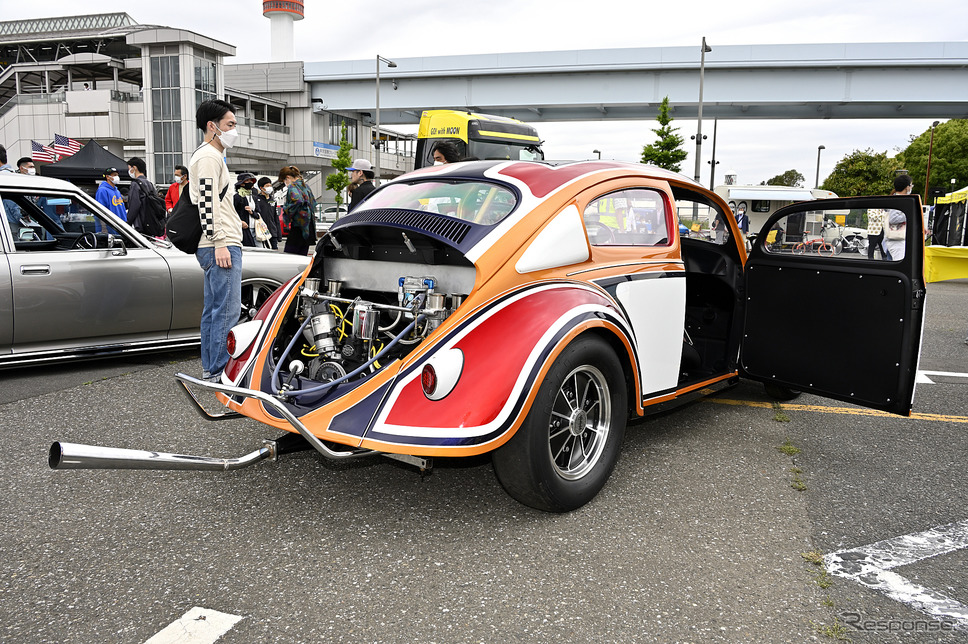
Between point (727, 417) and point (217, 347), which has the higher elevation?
point (217, 347)

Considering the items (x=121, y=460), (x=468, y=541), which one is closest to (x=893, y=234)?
(x=468, y=541)

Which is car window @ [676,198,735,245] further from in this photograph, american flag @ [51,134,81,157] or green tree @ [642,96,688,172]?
green tree @ [642,96,688,172]

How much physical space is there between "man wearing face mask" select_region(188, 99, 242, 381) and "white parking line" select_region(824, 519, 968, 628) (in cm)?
407

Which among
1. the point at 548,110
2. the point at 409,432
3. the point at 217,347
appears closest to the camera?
the point at 409,432

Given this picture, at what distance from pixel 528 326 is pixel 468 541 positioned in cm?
96

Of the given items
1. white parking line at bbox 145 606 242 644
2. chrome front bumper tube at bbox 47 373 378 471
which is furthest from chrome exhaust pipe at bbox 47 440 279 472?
white parking line at bbox 145 606 242 644

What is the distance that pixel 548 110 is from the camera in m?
37.0

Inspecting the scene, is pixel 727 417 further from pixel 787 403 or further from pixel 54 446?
pixel 54 446

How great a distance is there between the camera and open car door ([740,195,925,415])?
12.7 ft

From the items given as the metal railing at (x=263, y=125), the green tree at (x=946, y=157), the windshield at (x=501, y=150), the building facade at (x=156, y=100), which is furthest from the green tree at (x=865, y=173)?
the windshield at (x=501, y=150)

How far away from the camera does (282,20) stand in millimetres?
67875

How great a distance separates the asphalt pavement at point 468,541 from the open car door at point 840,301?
0.54 feet

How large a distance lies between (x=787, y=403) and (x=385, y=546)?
3.65 meters

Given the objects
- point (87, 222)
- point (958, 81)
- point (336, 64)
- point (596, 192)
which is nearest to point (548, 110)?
point (336, 64)
